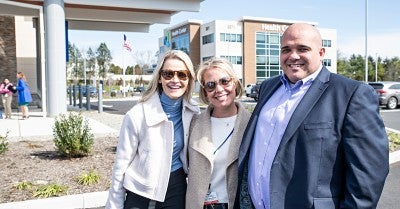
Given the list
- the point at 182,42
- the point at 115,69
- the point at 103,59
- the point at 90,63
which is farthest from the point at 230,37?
the point at 115,69

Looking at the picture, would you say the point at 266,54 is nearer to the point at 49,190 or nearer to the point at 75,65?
the point at 75,65

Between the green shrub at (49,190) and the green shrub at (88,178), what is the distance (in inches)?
14.9

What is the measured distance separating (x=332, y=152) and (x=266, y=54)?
6148 centimetres

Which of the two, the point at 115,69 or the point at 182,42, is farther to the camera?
the point at 115,69

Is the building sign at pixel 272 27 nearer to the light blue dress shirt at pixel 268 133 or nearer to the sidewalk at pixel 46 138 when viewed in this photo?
the sidewalk at pixel 46 138

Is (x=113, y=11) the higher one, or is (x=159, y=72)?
(x=113, y=11)

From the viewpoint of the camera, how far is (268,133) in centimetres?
209

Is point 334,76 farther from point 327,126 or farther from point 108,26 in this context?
point 108,26

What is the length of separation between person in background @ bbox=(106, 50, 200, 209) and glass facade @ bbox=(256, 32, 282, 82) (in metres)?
59.3

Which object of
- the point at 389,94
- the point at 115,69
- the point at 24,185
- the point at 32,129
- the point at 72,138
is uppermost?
the point at 115,69

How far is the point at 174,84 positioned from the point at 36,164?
209 inches

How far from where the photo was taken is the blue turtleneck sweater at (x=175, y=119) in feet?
8.41

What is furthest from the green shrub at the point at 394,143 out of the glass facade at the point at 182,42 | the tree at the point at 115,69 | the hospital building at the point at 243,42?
the tree at the point at 115,69

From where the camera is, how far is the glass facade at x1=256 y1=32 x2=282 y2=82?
201ft
